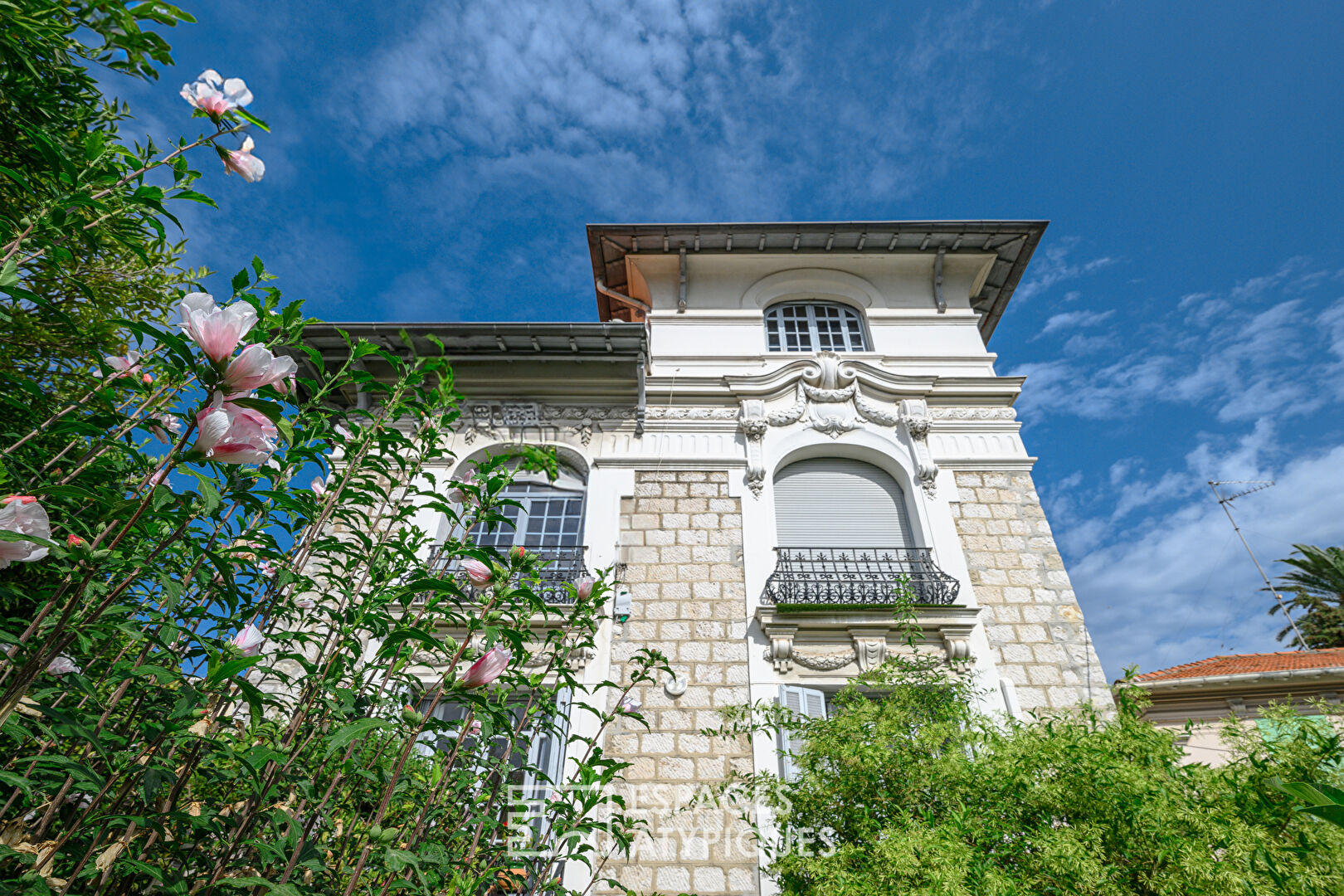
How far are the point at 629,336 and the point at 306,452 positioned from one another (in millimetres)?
6094

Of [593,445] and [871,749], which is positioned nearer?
[871,749]

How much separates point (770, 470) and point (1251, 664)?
357 inches

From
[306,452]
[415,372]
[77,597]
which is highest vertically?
[415,372]

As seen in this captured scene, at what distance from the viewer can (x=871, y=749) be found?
3.96 meters

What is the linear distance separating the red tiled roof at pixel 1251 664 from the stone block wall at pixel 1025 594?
14.2ft

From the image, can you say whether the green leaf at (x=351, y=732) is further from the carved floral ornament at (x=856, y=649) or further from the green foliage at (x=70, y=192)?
the carved floral ornament at (x=856, y=649)

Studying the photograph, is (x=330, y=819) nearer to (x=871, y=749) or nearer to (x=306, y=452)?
(x=306, y=452)

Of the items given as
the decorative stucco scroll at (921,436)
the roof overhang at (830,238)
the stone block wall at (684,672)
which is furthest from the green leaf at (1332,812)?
the roof overhang at (830,238)

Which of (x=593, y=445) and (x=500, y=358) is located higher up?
(x=500, y=358)

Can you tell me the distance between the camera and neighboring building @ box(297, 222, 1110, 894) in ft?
20.7

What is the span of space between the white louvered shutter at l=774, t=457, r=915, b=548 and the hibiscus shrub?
500 cm

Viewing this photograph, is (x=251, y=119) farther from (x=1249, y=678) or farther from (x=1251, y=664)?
(x=1251, y=664)

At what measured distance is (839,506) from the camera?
784cm

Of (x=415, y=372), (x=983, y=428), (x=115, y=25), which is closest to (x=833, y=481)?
(x=983, y=428)
